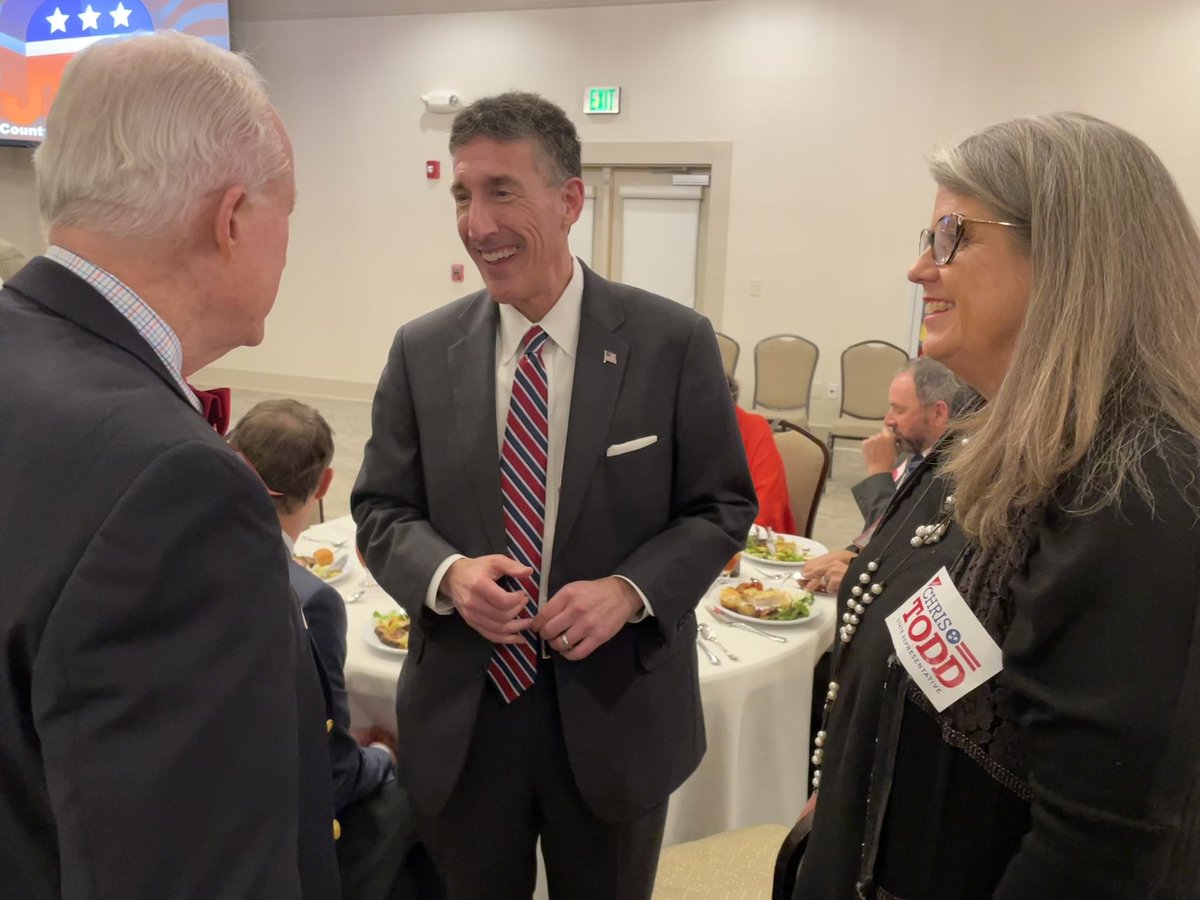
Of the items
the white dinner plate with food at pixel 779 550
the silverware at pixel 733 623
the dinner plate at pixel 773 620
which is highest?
the dinner plate at pixel 773 620

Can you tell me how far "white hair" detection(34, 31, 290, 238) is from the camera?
2.61 ft

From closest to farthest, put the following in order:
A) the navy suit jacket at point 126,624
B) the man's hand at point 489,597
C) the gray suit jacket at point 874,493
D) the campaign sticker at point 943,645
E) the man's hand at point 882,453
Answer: the navy suit jacket at point 126,624 < the campaign sticker at point 943,645 < the man's hand at point 489,597 < the gray suit jacket at point 874,493 < the man's hand at point 882,453

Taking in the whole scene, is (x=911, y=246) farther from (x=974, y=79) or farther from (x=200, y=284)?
(x=200, y=284)

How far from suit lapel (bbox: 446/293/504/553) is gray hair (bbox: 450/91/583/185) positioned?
1.05 ft

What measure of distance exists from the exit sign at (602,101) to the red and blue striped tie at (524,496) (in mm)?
6755

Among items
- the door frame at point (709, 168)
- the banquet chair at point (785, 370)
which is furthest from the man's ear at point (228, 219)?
the door frame at point (709, 168)

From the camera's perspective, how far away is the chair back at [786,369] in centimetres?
707

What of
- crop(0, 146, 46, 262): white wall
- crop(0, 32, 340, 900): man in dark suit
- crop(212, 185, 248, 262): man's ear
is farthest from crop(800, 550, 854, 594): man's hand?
crop(0, 146, 46, 262): white wall

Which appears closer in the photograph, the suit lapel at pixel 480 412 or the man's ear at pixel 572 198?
the suit lapel at pixel 480 412

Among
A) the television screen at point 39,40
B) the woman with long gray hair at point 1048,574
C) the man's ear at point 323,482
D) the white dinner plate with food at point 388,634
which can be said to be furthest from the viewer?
the television screen at point 39,40

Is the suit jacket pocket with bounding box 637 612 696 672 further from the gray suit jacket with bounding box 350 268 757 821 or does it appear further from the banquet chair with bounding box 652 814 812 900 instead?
the banquet chair with bounding box 652 814 812 900

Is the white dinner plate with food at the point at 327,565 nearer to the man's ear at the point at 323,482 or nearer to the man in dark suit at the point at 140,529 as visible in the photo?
the man's ear at the point at 323,482

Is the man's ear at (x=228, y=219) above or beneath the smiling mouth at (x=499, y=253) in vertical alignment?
above

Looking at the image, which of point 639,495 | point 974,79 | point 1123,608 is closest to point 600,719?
point 639,495
